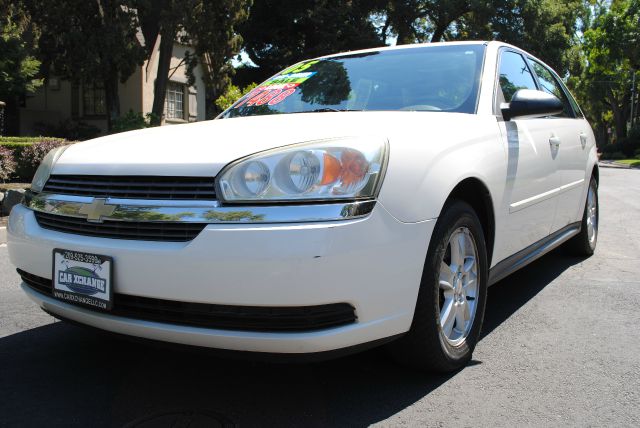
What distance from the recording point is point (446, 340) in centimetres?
270

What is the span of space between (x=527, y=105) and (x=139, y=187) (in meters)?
2.10

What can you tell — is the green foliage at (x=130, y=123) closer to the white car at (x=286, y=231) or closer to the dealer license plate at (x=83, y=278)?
the white car at (x=286, y=231)

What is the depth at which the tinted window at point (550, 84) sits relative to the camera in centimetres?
454

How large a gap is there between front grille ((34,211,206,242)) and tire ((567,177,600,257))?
406 cm

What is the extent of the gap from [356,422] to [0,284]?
3336 mm

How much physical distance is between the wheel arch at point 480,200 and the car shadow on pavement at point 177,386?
82 centimetres

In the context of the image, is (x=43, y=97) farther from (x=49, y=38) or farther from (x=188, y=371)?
(x=188, y=371)

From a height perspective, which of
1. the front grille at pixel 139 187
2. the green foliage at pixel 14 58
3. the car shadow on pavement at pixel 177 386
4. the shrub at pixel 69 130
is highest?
the green foliage at pixel 14 58

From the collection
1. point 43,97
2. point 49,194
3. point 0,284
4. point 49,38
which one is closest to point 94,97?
point 43,97

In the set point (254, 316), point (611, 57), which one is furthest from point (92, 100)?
point (611, 57)

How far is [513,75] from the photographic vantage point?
3.87 metres

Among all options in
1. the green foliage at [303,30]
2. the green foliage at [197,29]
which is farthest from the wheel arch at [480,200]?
the green foliage at [303,30]

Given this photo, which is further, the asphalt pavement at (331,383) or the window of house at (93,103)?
the window of house at (93,103)

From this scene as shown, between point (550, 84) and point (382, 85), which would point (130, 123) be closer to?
point (550, 84)
